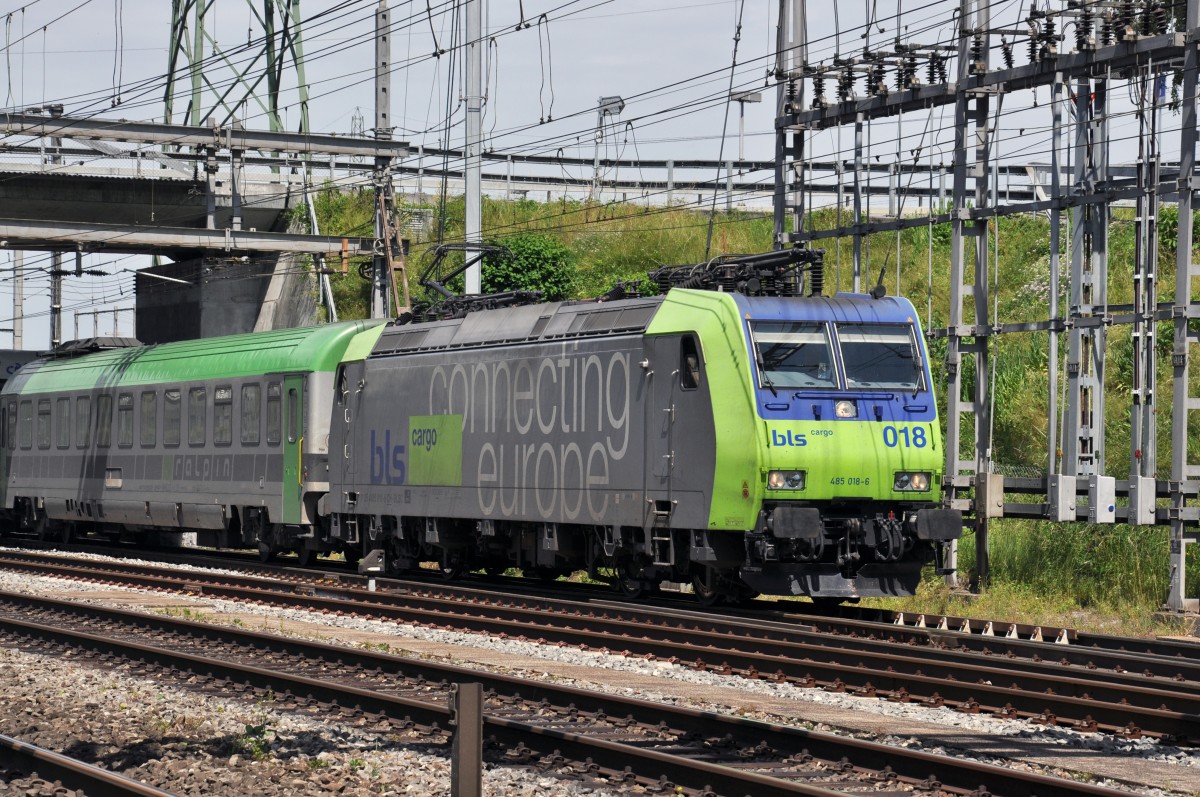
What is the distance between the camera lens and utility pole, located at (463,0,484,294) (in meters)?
27.7

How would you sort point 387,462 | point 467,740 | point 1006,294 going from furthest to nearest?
point 1006,294
point 387,462
point 467,740

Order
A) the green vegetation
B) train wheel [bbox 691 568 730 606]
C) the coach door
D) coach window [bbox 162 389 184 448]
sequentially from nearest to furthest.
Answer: train wheel [bbox 691 568 730 606]
the green vegetation
the coach door
coach window [bbox 162 389 184 448]

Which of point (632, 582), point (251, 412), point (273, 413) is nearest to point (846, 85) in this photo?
point (632, 582)

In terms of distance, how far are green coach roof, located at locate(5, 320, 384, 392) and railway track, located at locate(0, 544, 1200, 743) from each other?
5359mm

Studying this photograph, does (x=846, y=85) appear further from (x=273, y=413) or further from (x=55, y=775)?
(x=55, y=775)

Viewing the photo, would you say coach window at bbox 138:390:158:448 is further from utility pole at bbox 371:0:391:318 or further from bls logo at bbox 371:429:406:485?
bls logo at bbox 371:429:406:485

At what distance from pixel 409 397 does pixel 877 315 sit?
25.1 ft

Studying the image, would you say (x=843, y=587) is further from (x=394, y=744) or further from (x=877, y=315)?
(x=394, y=744)

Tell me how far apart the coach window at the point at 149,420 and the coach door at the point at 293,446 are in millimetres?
5058

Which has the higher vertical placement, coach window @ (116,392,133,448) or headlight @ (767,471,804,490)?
coach window @ (116,392,133,448)

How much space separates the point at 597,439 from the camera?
19.1 meters

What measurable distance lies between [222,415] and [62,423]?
23.7ft

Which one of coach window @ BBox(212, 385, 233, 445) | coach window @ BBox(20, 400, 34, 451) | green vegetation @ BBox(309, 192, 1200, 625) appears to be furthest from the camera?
coach window @ BBox(20, 400, 34, 451)


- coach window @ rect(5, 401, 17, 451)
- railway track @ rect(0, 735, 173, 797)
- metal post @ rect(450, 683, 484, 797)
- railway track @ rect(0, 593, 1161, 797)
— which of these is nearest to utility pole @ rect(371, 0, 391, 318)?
coach window @ rect(5, 401, 17, 451)
